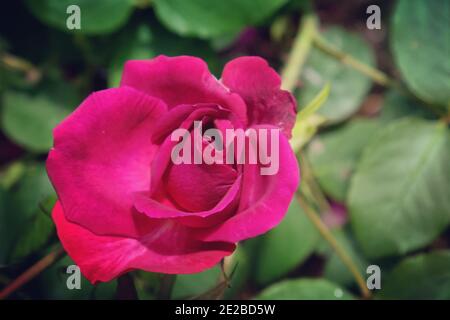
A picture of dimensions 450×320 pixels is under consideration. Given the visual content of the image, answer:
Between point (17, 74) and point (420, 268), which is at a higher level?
point (17, 74)

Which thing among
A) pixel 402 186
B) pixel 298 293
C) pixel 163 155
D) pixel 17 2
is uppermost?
pixel 17 2

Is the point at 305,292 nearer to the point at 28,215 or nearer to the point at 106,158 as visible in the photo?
the point at 106,158

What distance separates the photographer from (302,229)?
837mm

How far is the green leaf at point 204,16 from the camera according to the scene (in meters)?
0.74

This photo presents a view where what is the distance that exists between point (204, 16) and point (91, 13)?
194 mm

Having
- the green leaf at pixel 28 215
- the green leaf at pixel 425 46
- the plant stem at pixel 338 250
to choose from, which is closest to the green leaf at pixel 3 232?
the green leaf at pixel 28 215

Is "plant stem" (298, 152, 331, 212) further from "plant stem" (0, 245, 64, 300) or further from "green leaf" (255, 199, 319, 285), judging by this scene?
"plant stem" (0, 245, 64, 300)

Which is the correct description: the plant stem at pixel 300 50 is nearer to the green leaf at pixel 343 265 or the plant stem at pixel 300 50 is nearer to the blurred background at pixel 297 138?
the blurred background at pixel 297 138

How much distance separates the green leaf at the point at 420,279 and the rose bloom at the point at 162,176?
14.1 inches

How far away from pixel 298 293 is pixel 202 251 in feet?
0.93

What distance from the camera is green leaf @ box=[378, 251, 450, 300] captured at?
0.67m

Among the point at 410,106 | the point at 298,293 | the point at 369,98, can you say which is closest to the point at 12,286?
the point at 298,293

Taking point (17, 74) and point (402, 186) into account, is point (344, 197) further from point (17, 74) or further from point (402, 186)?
point (17, 74)

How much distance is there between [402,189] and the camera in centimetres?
74
